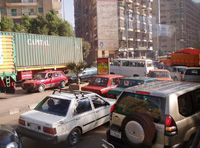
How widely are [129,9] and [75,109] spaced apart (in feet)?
179

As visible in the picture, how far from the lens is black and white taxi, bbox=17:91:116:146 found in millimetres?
4113

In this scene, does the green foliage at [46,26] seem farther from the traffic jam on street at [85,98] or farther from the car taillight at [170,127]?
the car taillight at [170,127]

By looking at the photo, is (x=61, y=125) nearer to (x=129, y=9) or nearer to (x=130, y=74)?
(x=130, y=74)

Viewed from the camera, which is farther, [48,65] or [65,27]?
[65,27]

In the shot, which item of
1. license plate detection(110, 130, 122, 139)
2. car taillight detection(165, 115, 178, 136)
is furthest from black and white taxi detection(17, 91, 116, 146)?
car taillight detection(165, 115, 178, 136)

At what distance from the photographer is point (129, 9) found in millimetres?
54312

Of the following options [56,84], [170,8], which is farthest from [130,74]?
[170,8]

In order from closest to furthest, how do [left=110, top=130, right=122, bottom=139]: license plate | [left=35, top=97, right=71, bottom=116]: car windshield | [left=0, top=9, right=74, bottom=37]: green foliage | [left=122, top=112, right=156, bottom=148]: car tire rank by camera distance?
[left=122, top=112, right=156, bottom=148]: car tire → [left=110, top=130, right=122, bottom=139]: license plate → [left=35, top=97, right=71, bottom=116]: car windshield → [left=0, top=9, right=74, bottom=37]: green foliage

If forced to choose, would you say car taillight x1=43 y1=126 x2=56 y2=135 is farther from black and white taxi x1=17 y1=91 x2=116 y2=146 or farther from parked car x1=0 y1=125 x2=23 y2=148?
parked car x1=0 y1=125 x2=23 y2=148

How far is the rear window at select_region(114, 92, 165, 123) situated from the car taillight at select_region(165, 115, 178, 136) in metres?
0.14

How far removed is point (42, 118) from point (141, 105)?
2.39 m

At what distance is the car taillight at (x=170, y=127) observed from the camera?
306cm

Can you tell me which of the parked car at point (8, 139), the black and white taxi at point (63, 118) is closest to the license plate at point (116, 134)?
the black and white taxi at point (63, 118)

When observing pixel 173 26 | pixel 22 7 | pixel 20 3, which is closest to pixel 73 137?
pixel 20 3
